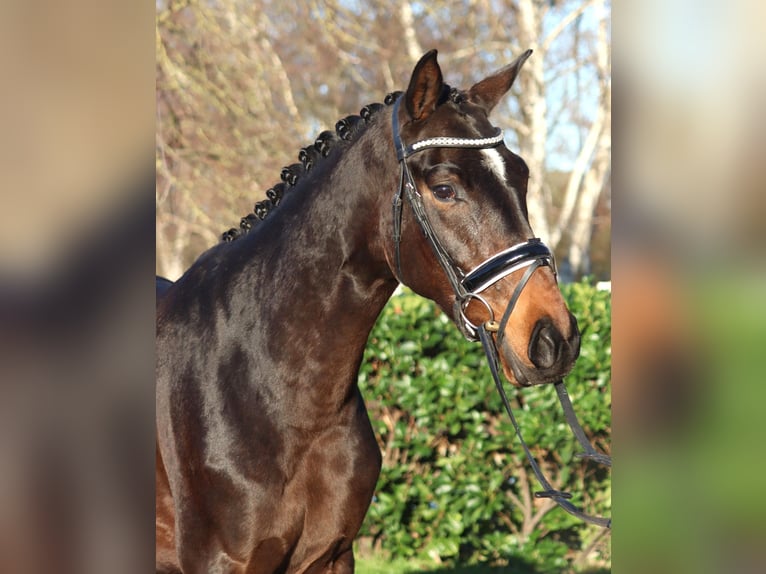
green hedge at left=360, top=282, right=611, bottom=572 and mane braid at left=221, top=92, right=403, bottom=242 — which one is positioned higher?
mane braid at left=221, top=92, right=403, bottom=242

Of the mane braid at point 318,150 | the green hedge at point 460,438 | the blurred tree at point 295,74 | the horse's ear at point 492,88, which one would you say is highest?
the blurred tree at point 295,74

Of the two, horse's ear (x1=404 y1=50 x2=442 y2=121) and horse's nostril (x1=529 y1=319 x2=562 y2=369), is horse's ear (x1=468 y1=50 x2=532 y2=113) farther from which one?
horse's nostril (x1=529 y1=319 x2=562 y2=369)

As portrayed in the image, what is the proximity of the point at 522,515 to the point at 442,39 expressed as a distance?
7.93 meters

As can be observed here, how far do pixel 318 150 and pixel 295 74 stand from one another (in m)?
10.2

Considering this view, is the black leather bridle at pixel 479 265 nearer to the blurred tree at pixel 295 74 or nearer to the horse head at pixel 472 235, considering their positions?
the horse head at pixel 472 235

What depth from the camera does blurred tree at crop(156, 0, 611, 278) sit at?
36.4ft

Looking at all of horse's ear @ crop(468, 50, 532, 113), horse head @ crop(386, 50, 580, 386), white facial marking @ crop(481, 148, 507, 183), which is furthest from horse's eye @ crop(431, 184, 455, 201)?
horse's ear @ crop(468, 50, 532, 113)

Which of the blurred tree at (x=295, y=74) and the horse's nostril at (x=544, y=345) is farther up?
the blurred tree at (x=295, y=74)

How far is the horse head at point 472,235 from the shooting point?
221 centimetres

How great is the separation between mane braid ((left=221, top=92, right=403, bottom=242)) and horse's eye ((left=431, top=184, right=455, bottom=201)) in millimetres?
493

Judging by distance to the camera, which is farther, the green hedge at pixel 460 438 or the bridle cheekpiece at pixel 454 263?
the green hedge at pixel 460 438
